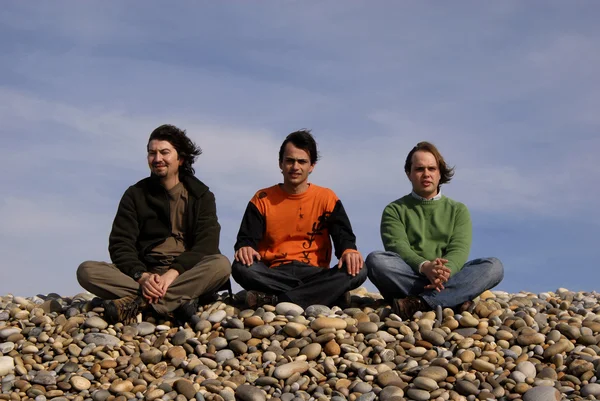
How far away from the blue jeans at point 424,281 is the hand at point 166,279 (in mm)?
1778

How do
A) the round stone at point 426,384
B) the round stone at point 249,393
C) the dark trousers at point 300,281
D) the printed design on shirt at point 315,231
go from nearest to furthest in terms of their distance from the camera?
the round stone at point 249,393, the round stone at point 426,384, the dark trousers at point 300,281, the printed design on shirt at point 315,231

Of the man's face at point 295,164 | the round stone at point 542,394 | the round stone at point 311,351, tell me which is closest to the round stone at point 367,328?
the round stone at point 311,351

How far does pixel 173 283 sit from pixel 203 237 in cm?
53

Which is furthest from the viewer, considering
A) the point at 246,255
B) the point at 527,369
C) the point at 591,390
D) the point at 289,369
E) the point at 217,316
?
the point at 246,255

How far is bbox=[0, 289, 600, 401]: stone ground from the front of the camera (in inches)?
235

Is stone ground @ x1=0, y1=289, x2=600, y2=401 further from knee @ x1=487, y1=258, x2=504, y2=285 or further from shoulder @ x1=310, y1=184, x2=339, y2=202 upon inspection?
shoulder @ x1=310, y1=184, x2=339, y2=202

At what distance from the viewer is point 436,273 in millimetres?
7141

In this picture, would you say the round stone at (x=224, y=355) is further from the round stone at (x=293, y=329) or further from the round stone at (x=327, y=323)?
the round stone at (x=327, y=323)

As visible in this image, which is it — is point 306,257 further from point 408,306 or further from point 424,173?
point 424,173

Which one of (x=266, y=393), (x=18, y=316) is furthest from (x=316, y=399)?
(x=18, y=316)

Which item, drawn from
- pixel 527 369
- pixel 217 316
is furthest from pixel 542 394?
pixel 217 316

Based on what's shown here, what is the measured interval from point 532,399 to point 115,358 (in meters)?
3.24

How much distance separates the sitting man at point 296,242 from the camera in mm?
7371

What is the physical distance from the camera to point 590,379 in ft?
20.5
